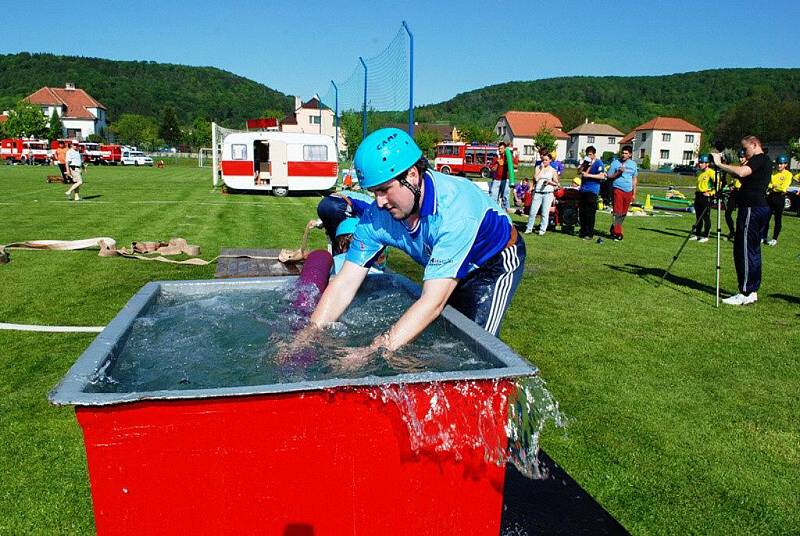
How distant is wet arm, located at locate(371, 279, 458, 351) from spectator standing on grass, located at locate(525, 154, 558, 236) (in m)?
11.1

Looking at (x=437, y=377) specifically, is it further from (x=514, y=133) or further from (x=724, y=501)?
(x=514, y=133)

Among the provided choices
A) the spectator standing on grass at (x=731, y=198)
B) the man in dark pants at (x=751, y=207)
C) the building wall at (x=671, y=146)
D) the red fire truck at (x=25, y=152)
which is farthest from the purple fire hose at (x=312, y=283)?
the building wall at (x=671, y=146)

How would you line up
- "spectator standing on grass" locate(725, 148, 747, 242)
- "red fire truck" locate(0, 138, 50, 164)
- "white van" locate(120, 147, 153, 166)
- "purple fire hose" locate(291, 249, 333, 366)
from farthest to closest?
"white van" locate(120, 147, 153, 166) < "red fire truck" locate(0, 138, 50, 164) < "spectator standing on grass" locate(725, 148, 747, 242) < "purple fire hose" locate(291, 249, 333, 366)

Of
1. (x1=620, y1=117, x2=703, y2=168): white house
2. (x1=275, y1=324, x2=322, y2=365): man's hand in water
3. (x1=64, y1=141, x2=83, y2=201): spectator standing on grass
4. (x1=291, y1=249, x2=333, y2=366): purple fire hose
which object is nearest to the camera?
(x1=275, y1=324, x2=322, y2=365): man's hand in water

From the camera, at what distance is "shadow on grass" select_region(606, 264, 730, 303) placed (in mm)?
8289

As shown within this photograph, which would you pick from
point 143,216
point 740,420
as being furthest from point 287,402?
point 143,216

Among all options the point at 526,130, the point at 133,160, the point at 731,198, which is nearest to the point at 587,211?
the point at 731,198

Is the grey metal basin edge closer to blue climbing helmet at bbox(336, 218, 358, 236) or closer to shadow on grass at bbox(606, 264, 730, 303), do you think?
blue climbing helmet at bbox(336, 218, 358, 236)

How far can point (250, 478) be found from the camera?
1.97 m

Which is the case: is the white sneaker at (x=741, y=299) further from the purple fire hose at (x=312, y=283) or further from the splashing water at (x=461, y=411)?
the splashing water at (x=461, y=411)

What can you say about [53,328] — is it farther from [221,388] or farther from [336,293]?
[221,388]

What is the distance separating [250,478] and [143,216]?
14.2 m

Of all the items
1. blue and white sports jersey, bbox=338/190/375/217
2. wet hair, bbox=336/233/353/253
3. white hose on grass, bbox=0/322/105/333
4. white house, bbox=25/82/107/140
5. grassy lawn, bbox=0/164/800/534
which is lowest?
grassy lawn, bbox=0/164/800/534

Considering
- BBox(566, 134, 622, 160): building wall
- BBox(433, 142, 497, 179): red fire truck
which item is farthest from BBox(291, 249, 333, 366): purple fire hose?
BBox(566, 134, 622, 160): building wall
